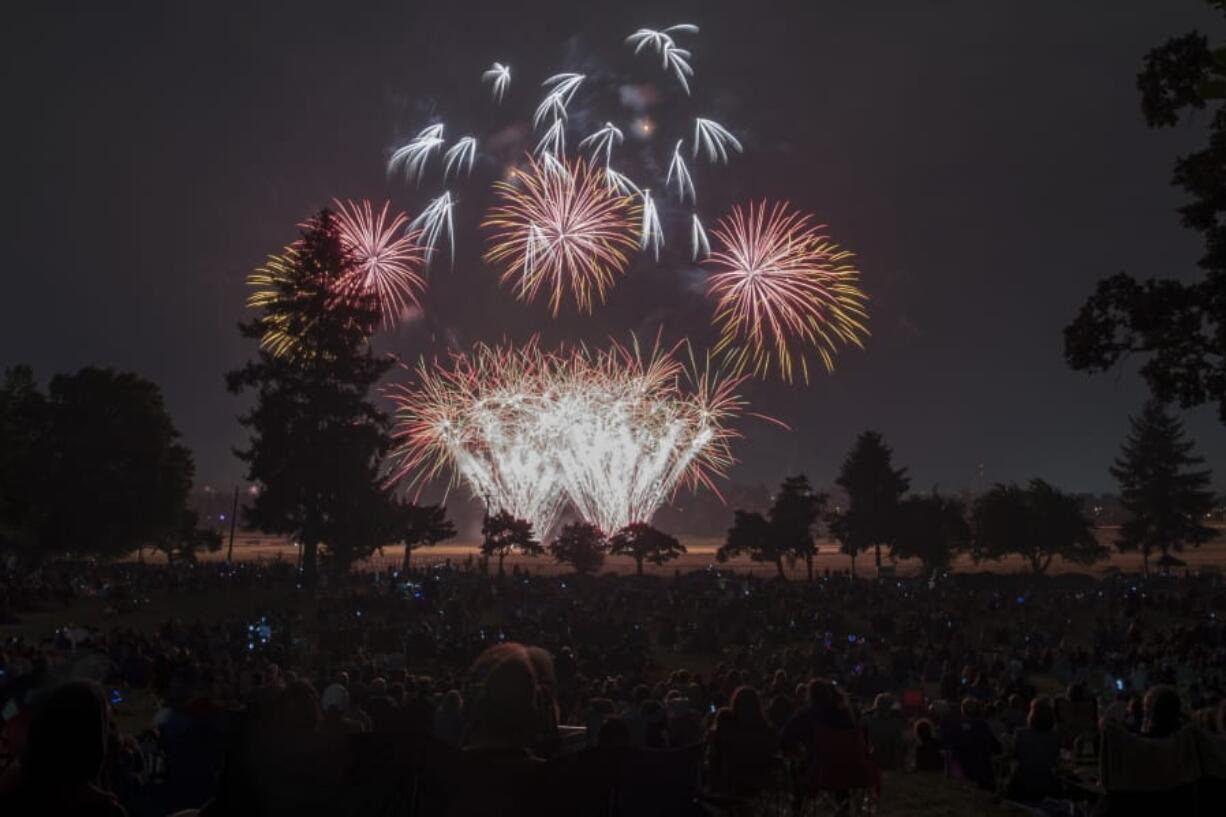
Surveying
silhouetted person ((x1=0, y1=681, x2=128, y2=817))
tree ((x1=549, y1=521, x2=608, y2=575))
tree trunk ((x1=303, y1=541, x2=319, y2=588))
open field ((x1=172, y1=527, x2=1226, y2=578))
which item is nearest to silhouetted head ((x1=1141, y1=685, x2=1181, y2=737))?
silhouetted person ((x1=0, y1=681, x2=128, y2=817))

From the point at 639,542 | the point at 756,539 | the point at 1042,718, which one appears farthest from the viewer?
the point at 756,539

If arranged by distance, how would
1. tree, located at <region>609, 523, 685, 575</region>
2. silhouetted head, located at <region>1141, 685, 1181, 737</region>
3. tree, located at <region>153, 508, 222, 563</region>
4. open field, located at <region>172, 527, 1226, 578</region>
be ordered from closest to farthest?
silhouetted head, located at <region>1141, 685, 1181, 737</region>
tree, located at <region>609, 523, 685, 575</region>
tree, located at <region>153, 508, 222, 563</region>
open field, located at <region>172, 527, 1226, 578</region>

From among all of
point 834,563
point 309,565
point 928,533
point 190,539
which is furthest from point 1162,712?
point 834,563

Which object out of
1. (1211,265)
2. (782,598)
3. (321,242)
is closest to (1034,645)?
(782,598)

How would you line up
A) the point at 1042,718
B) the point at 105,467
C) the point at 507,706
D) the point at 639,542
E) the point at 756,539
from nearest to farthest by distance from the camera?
the point at 507,706
the point at 1042,718
the point at 105,467
the point at 639,542
the point at 756,539

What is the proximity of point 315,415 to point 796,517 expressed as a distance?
3387cm

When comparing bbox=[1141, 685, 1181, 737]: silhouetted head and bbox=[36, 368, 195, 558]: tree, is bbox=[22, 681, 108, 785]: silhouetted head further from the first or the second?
bbox=[36, 368, 195, 558]: tree

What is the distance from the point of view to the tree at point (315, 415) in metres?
40.2

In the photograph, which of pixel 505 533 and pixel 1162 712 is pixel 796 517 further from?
pixel 1162 712

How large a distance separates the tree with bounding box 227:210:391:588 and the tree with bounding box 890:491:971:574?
41.0m

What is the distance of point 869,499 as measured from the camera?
68938 millimetres

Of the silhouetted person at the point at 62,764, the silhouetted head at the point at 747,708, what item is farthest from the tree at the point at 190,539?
the silhouetted person at the point at 62,764

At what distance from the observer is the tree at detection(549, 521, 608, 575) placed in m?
49.4

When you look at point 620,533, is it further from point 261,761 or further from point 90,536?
point 261,761
